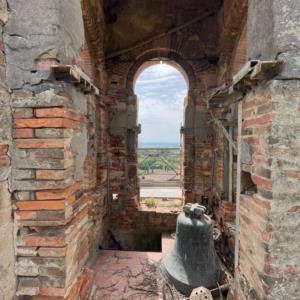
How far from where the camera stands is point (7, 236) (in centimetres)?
189

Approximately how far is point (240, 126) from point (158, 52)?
4431 mm

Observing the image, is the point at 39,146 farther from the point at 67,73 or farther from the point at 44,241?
the point at 44,241

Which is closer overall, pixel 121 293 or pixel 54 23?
pixel 54 23

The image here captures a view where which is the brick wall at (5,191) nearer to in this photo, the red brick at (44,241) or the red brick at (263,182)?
the red brick at (44,241)

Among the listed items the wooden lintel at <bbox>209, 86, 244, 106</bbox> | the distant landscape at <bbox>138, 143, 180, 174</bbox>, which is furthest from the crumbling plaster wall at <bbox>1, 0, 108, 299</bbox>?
the distant landscape at <bbox>138, 143, 180, 174</bbox>

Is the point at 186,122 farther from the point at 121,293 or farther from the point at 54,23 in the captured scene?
the point at 54,23

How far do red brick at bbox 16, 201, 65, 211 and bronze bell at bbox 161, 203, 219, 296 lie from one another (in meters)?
2.34

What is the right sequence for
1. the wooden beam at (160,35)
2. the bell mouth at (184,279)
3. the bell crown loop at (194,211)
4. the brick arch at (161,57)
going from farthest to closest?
the brick arch at (161,57) → the wooden beam at (160,35) → the bell crown loop at (194,211) → the bell mouth at (184,279)

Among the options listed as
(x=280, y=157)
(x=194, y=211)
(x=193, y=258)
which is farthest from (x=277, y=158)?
(x=193, y=258)

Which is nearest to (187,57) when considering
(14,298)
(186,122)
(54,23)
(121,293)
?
(186,122)

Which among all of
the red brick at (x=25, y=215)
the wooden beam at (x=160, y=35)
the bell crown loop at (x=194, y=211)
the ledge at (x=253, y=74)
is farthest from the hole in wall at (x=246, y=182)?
the wooden beam at (x=160, y=35)

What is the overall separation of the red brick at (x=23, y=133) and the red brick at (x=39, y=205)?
0.54 meters

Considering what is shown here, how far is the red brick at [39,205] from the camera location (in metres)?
1.95

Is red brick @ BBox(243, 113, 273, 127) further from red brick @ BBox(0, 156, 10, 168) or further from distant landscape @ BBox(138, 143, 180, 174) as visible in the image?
distant landscape @ BBox(138, 143, 180, 174)
